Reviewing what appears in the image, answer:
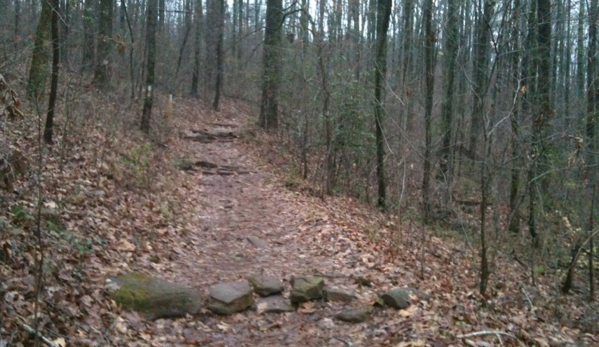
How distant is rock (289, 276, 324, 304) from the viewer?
7023mm

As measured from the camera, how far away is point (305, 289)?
23.3ft

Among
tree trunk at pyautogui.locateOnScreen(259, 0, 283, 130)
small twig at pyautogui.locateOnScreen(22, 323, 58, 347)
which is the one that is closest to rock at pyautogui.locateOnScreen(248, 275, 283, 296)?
small twig at pyautogui.locateOnScreen(22, 323, 58, 347)

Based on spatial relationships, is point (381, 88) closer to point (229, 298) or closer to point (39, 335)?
point (229, 298)

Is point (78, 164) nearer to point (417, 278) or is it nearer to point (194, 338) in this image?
point (194, 338)

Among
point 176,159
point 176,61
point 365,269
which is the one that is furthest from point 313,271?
point 176,61

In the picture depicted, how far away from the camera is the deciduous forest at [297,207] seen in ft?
19.7

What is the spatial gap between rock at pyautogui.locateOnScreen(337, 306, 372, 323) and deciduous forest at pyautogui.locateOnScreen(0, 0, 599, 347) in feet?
0.13

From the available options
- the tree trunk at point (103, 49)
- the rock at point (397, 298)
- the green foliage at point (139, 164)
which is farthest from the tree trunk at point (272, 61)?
the rock at point (397, 298)

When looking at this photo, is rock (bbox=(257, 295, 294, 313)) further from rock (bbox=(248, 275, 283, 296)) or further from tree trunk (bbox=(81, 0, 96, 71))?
tree trunk (bbox=(81, 0, 96, 71))

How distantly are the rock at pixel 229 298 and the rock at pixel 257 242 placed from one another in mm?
2372

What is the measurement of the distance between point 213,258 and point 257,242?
1.21 metres

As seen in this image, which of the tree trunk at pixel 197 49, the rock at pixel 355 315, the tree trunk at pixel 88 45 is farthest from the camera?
the tree trunk at pixel 197 49

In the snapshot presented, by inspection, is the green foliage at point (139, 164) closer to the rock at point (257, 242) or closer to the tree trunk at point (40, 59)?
the tree trunk at point (40, 59)

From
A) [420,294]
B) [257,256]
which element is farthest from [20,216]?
[420,294]
